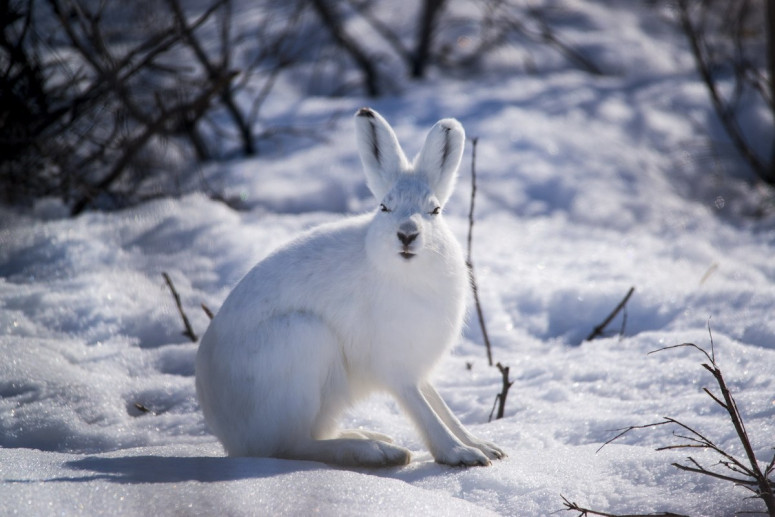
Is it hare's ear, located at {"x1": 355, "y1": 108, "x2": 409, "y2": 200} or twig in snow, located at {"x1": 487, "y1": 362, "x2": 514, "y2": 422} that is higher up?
hare's ear, located at {"x1": 355, "y1": 108, "x2": 409, "y2": 200}

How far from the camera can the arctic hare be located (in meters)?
3.28

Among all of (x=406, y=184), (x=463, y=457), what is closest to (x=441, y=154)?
(x=406, y=184)

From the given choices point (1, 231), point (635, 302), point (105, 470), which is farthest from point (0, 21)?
point (635, 302)

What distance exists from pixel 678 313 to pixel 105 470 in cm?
375

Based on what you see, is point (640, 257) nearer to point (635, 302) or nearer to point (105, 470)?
point (635, 302)

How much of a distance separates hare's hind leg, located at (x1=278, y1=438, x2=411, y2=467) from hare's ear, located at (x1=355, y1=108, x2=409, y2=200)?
1203 millimetres

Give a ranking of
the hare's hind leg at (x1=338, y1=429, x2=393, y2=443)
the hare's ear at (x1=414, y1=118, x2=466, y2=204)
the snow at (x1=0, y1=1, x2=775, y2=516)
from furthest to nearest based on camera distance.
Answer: the hare's hind leg at (x1=338, y1=429, x2=393, y2=443), the hare's ear at (x1=414, y1=118, x2=466, y2=204), the snow at (x1=0, y1=1, x2=775, y2=516)

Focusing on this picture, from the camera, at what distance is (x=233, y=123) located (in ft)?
26.5

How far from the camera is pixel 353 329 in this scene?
3490mm

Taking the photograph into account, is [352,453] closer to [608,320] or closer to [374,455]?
[374,455]

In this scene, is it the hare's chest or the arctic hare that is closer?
the arctic hare

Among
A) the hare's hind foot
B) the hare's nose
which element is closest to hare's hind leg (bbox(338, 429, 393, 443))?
the hare's hind foot

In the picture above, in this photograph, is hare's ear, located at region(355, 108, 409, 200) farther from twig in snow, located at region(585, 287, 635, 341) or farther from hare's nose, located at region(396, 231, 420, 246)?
twig in snow, located at region(585, 287, 635, 341)

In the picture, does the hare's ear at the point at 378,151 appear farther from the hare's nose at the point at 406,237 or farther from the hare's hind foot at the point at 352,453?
the hare's hind foot at the point at 352,453
